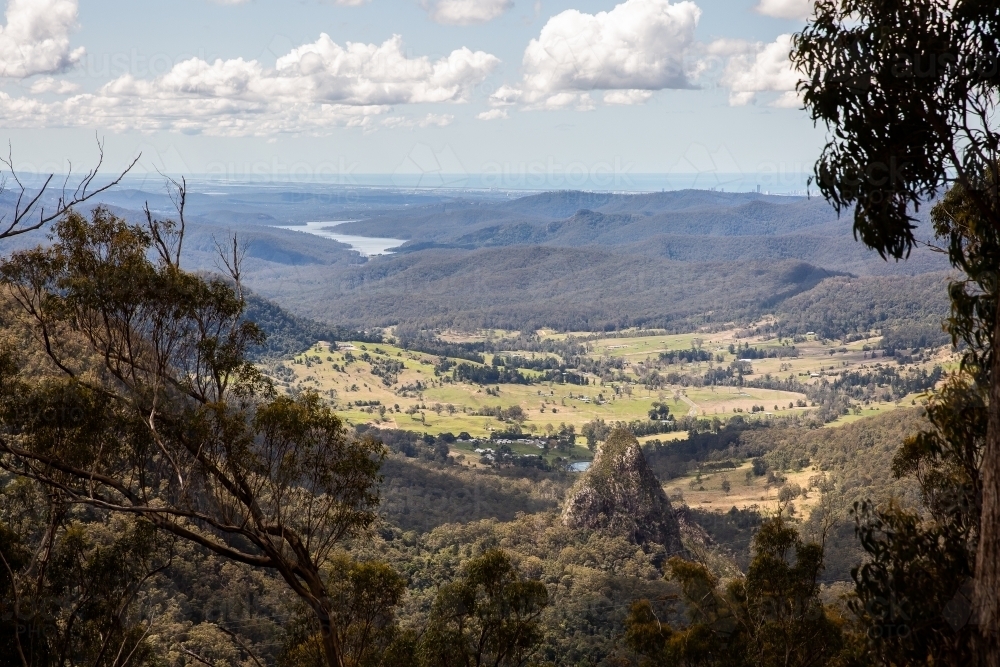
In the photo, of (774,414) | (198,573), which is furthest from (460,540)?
(774,414)

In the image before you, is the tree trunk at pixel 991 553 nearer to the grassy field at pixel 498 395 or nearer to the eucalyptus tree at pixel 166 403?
the eucalyptus tree at pixel 166 403

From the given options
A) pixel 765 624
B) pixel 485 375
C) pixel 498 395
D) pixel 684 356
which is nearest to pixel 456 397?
pixel 498 395

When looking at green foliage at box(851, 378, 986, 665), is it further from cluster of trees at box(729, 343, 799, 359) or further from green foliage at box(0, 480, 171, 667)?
cluster of trees at box(729, 343, 799, 359)

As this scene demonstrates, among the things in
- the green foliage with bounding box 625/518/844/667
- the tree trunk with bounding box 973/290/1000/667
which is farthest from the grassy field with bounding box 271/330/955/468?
the tree trunk with bounding box 973/290/1000/667

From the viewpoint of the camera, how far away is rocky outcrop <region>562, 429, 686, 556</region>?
48.8 metres

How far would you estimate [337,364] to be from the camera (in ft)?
408

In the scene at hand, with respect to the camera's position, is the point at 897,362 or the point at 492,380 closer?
the point at 492,380

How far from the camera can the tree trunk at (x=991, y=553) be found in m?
7.69

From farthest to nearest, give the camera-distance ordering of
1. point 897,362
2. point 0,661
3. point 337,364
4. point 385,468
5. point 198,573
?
point 897,362 < point 337,364 < point 385,468 < point 198,573 < point 0,661

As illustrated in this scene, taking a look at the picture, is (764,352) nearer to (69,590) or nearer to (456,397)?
(456,397)

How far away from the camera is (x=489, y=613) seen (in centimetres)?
1452

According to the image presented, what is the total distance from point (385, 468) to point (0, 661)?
54098 mm

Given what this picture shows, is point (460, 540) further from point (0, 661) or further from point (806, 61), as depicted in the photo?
point (806, 61)

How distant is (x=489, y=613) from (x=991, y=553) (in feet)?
27.6
